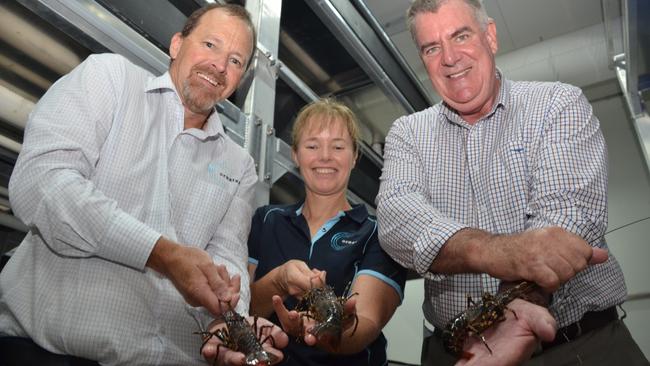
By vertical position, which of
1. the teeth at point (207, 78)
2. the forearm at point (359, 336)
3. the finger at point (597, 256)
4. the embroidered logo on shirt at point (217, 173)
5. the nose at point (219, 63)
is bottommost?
the forearm at point (359, 336)

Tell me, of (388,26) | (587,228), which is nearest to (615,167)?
(388,26)

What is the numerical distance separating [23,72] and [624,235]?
15.3 ft

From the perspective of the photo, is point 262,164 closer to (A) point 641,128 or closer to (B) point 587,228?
(B) point 587,228

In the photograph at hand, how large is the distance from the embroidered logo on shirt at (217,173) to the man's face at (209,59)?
224 millimetres

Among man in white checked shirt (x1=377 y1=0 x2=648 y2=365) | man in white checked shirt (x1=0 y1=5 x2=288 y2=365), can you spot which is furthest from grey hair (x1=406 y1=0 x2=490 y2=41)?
man in white checked shirt (x1=0 y1=5 x2=288 y2=365)

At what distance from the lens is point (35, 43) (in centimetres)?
189

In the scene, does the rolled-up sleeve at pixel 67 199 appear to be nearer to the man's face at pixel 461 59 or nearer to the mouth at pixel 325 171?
the mouth at pixel 325 171

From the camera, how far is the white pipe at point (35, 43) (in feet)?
5.84

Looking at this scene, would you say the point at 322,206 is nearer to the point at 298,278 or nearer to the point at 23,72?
the point at 298,278

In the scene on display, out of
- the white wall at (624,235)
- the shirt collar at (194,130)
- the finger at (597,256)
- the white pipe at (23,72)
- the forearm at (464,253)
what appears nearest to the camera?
the finger at (597,256)

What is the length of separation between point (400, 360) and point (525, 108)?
4.02 metres

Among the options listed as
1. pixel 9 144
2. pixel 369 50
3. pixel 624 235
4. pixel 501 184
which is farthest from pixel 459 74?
pixel 624 235

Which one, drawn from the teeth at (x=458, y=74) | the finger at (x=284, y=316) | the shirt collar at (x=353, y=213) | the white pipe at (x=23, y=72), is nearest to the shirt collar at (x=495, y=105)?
the teeth at (x=458, y=74)

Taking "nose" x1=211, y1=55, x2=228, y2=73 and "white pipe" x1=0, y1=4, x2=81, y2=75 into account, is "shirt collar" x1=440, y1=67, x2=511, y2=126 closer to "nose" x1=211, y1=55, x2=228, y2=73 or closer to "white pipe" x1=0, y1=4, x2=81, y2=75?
"nose" x1=211, y1=55, x2=228, y2=73
